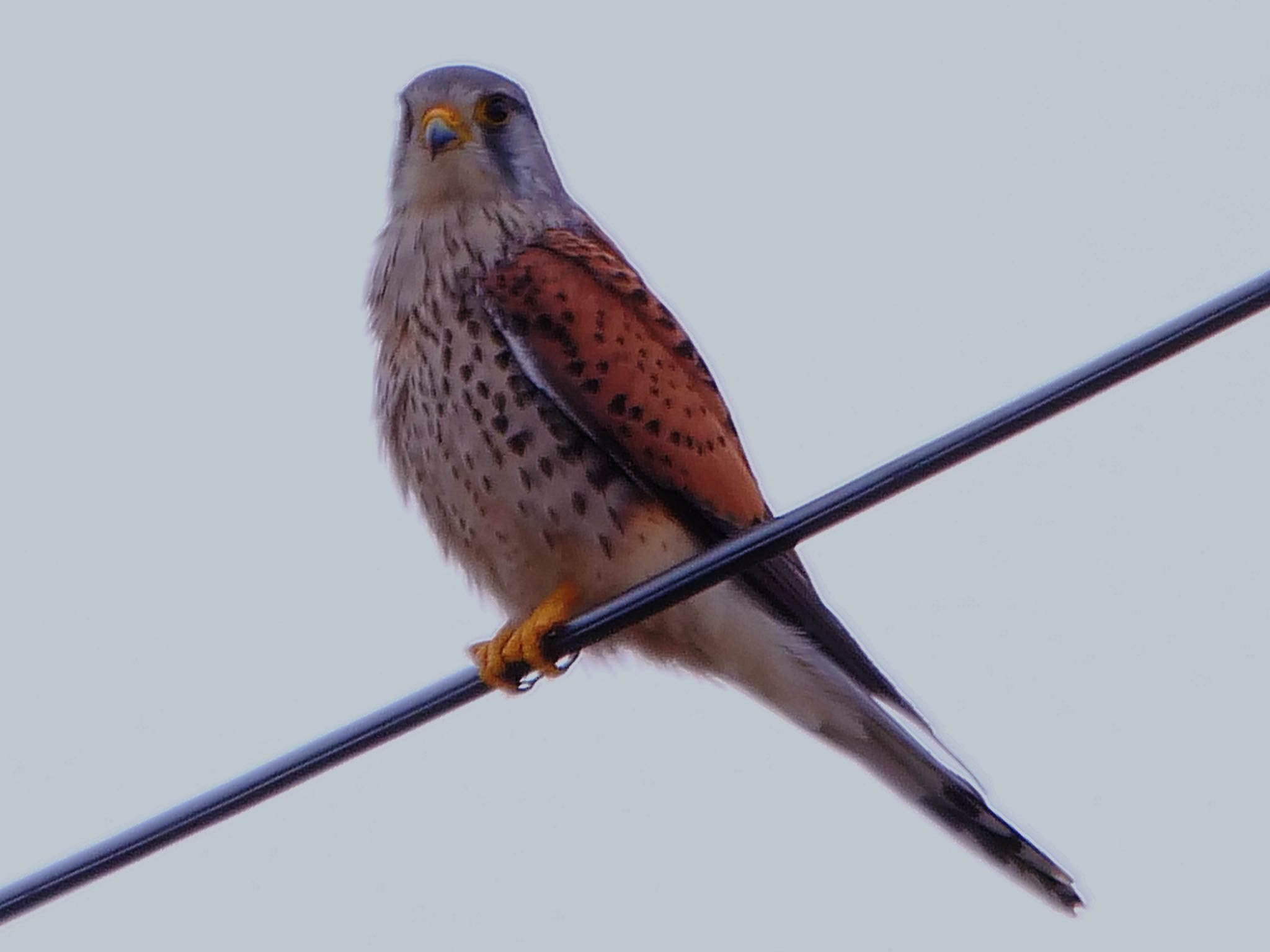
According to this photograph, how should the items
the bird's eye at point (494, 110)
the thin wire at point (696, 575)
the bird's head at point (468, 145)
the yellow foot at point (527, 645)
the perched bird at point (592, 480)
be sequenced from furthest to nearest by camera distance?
the bird's eye at point (494, 110)
the bird's head at point (468, 145)
the perched bird at point (592, 480)
the yellow foot at point (527, 645)
the thin wire at point (696, 575)

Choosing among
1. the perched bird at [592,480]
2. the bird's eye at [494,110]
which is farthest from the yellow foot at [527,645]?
the bird's eye at [494,110]

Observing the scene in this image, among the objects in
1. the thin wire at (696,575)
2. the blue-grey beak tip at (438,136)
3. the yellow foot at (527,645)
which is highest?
the blue-grey beak tip at (438,136)

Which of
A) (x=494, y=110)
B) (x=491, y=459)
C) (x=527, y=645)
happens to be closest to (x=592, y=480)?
(x=491, y=459)

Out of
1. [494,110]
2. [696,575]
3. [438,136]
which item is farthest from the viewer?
[494,110]

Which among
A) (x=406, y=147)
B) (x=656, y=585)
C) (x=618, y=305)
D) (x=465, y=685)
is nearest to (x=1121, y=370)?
(x=656, y=585)

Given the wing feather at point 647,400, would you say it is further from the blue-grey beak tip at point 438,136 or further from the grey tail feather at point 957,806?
the blue-grey beak tip at point 438,136

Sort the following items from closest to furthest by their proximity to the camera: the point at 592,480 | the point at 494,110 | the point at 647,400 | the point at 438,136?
the point at 592,480 → the point at 647,400 → the point at 438,136 → the point at 494,110

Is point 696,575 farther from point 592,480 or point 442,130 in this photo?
point 442,130

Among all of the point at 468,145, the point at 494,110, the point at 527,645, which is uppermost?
the point at 494,110
